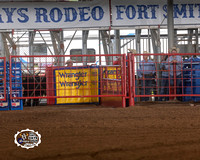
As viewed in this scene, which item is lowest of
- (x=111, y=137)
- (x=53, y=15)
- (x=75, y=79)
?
(x=111, y=137)

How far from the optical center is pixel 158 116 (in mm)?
6004

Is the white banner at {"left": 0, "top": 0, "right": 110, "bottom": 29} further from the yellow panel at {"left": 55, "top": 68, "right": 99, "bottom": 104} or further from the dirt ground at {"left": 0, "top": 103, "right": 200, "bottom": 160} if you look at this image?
the dirt ground at {"left": 0, "top": 103, "right": 200, "bottom": 160}

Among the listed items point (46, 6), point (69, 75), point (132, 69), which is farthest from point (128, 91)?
point (46, 6)

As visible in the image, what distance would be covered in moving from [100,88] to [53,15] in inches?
145

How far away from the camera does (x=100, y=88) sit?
30.8 feet

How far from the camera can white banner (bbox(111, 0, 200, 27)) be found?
11.6m

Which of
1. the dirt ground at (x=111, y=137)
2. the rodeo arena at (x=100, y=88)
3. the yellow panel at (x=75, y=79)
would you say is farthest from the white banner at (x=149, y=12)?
the dirt ground at (x=111, y=137)

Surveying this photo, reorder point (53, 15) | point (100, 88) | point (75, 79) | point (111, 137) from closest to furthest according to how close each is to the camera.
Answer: point (111, 137)
point (100, 88)
point (75, 79)
point (53, 15)

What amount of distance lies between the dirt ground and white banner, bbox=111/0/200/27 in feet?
19.8

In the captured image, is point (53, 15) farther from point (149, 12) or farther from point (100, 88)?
point (100, 88)

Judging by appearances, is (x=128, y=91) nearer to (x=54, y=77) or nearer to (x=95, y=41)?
(x=54, y=77)

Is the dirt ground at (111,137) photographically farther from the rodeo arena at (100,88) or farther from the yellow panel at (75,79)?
the yellow panel at (75,79)

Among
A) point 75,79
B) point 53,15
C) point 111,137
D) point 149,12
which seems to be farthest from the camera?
point 149,12

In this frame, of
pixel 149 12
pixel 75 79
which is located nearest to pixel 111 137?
pixel 75 79
